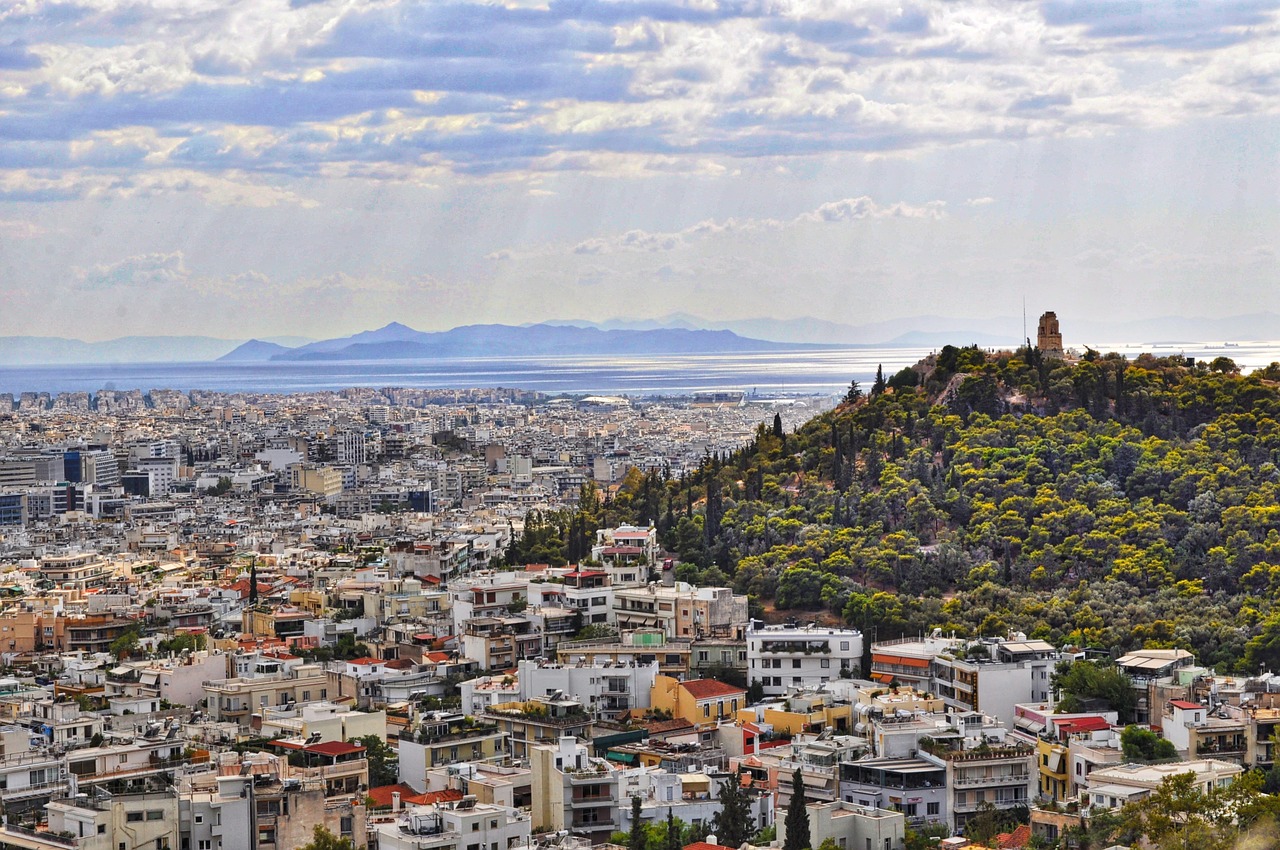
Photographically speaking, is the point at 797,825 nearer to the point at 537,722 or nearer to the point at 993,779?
the point at 993,779

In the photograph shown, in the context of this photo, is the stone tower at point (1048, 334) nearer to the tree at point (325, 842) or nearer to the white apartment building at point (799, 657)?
the white apartment building at point (799, 657)

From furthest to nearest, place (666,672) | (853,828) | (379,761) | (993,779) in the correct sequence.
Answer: (666,672) → (379,761) → (993,779) → (853,828)

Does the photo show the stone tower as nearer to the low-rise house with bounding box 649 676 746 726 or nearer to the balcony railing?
the low-rise house with bounding box 649 676 746 726

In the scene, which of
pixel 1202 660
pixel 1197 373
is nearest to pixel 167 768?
pixel 1202 660

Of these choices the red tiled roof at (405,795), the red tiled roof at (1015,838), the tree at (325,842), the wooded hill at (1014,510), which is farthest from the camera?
the wooded hill at (1014,510)

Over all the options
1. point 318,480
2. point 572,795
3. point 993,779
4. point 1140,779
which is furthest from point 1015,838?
point 318,480

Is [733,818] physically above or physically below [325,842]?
below

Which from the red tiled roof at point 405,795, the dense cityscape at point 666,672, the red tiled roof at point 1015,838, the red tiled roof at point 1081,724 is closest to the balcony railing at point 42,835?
the dense cityscape at point 666,672
